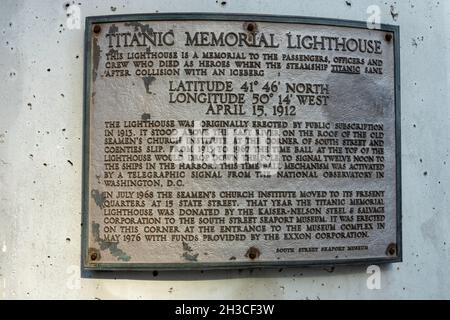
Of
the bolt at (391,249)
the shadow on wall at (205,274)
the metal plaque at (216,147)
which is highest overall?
the metal plaque at (216,147)

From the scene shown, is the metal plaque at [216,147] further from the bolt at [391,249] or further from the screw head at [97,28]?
the bolt at [391,249]

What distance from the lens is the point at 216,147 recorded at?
2.34 m

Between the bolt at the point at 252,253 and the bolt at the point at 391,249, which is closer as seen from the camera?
the bolt at the point at 252,253

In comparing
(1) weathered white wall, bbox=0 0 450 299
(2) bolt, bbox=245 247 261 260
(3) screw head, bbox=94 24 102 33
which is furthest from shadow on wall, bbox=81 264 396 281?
(3) screw head, bbox=94 24 102 33

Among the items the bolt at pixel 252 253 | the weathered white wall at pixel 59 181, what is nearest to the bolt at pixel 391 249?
the weathered white wall at pixel 59 181

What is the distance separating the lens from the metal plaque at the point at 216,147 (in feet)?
7.61

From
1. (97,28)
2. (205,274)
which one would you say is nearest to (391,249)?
(205,274)

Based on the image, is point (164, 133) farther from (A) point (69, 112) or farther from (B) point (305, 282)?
(B) point (305, 282)

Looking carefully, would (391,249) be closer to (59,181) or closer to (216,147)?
(216,147)

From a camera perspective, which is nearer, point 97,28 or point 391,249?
point 97,28

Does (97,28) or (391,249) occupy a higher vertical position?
(97,28)

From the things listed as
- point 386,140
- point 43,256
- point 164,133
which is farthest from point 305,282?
point 43,256

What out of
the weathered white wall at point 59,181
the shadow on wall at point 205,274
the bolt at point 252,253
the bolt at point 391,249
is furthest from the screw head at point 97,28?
the bolt at point 391,249

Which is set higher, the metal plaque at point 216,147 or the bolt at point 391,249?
the metal plaque at point 216,147
